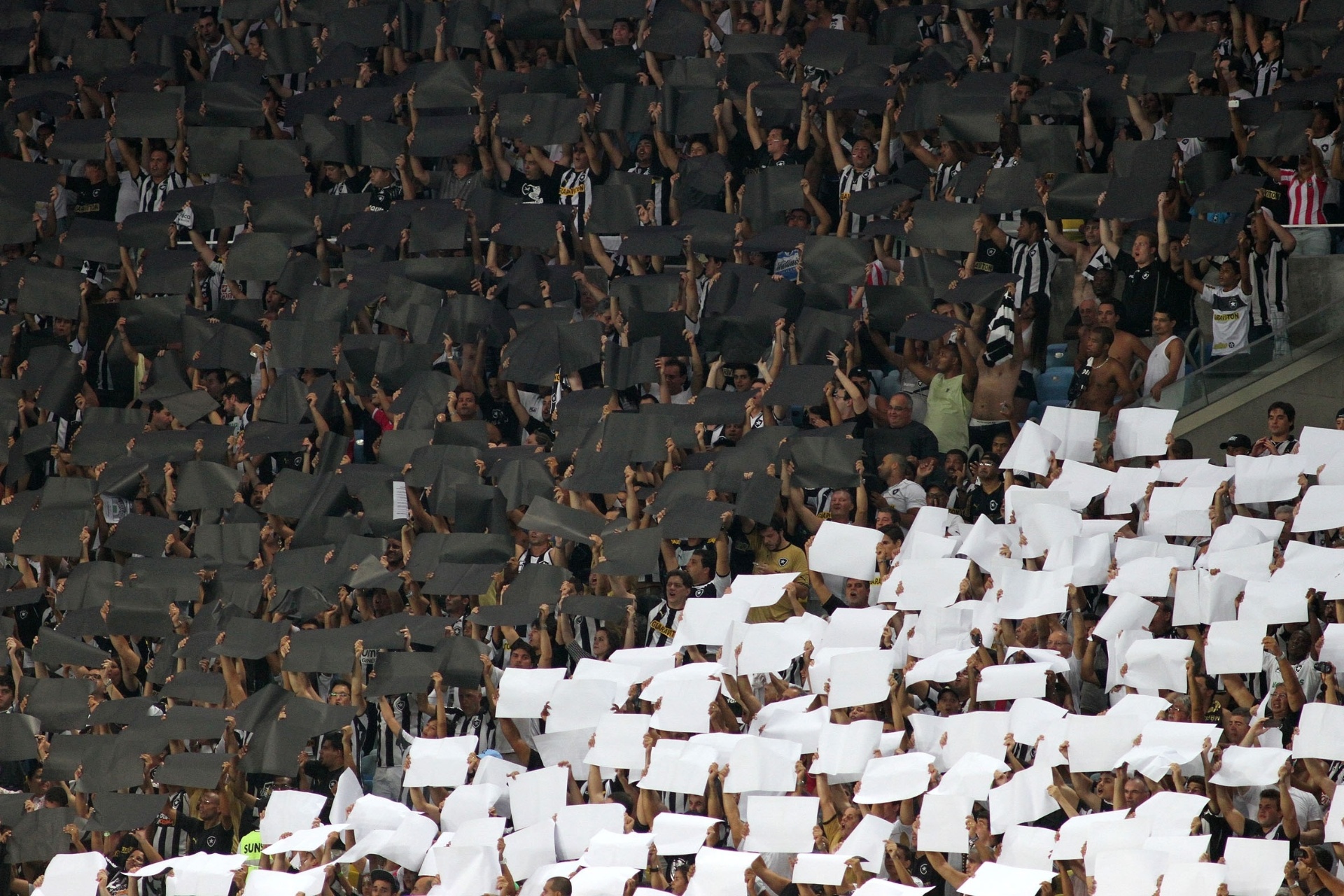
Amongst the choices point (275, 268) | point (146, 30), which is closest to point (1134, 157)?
point (275, 268)

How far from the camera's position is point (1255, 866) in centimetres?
810

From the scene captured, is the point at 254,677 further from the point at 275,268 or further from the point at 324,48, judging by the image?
the point at 324,48

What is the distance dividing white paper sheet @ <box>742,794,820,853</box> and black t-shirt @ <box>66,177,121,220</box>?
792cm

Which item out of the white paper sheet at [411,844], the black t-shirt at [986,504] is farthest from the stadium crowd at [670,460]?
the black t-shirt at [986,504]

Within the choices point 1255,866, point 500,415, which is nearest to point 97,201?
point 500,415

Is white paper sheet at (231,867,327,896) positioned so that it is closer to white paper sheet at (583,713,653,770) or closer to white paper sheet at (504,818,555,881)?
white paper sheet at (504,818,555,881)

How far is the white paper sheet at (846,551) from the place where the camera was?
10.3 m

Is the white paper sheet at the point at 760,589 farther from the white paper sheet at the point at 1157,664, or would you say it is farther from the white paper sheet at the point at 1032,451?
the white paper sheet at the point at 1157,664

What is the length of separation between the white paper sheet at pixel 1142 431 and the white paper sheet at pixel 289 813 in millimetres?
4179

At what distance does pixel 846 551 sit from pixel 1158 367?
1.96 metres

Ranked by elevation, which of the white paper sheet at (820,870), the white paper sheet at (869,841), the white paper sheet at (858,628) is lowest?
the white paper sheet at (820,870)

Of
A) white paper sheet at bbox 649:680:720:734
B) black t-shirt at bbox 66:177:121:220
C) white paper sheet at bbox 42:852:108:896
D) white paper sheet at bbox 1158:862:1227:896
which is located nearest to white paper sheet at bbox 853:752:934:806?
white paper sheet at bbox 649:680:720:734

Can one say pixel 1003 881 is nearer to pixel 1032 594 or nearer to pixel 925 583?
pixel 1032 594

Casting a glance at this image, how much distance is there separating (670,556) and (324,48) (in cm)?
580
